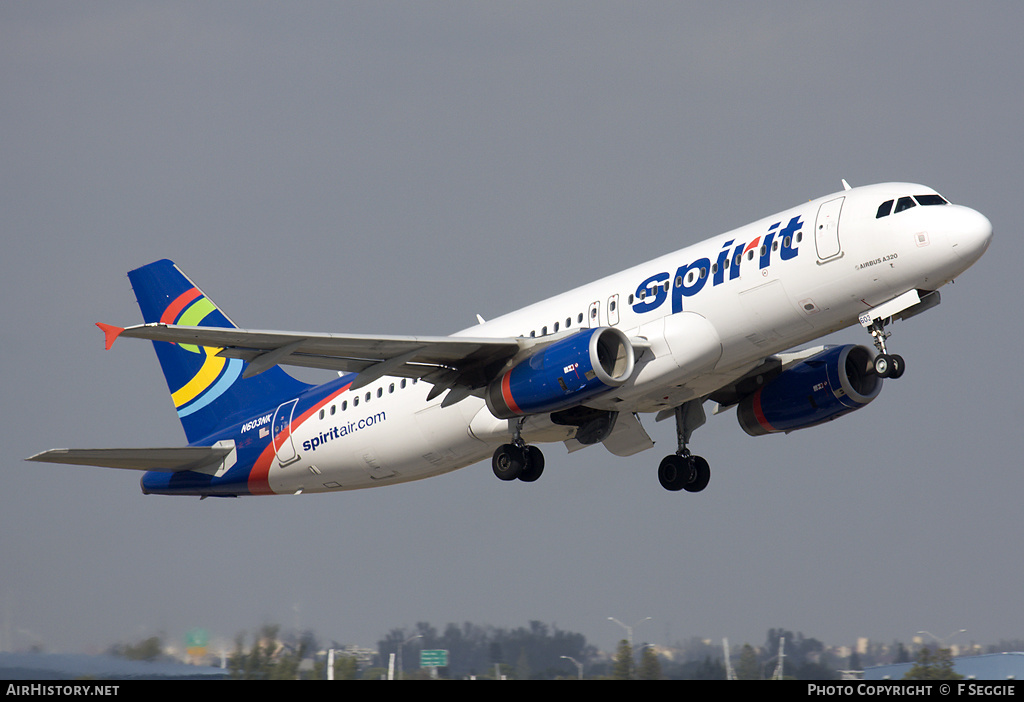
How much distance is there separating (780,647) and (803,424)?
5626mm

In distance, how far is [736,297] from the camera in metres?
24.8

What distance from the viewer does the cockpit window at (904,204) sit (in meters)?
24.1

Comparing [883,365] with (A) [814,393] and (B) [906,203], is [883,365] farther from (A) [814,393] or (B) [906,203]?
(A) [814,393]

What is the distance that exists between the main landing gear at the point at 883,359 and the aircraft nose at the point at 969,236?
2233 mm

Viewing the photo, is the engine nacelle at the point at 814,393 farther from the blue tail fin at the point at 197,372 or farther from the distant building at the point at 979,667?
the blue tail fin at the point at 197,372

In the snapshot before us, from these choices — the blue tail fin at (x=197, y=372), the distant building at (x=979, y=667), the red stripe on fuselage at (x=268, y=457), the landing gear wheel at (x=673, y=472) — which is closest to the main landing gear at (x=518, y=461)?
the landing gear wheel at (x=673, y=472)

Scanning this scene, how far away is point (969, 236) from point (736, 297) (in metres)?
4.66

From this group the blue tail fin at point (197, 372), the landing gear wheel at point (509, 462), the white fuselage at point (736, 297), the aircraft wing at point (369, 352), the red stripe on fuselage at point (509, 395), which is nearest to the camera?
the white fuselage at point (736, 297)

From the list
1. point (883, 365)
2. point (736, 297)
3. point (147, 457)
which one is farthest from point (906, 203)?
point (147, 457)

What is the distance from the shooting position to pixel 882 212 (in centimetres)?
2422

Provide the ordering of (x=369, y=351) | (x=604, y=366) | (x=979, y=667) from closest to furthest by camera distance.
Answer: (x=604, y=366) < (x=369, y=351) < (x=979, y=667)

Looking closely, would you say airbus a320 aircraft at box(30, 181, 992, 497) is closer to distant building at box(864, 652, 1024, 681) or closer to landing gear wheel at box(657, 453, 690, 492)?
landing gear wheel at box(657, 453, 690, 492)
